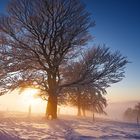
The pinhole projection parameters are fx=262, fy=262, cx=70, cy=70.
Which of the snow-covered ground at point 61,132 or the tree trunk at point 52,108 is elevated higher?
the tree trunk at point 52,108

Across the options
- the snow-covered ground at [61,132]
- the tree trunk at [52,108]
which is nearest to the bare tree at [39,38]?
the tree trunk at [52,108]

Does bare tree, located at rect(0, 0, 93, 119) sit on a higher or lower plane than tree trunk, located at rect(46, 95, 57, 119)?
higher

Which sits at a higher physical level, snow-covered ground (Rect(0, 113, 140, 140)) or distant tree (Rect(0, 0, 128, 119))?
distant tree (Rect(0, 0, 128, 119))

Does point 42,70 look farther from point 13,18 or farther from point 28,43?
point 13,18

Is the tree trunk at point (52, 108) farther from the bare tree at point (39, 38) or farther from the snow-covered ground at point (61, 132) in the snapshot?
the snow-covered ground at point (61, 132)

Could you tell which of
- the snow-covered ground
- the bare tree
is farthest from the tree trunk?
the snow-covered ground

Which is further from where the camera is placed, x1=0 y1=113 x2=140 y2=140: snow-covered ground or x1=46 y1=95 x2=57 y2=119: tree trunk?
x1=46 y1=95 x2=57 y2=119: tree trunk

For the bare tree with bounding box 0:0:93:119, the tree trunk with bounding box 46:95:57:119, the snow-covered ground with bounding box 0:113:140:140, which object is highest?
the bare tree with bounding box 0:0:93:119

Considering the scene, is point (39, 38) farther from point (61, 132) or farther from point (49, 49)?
point (61, 132)

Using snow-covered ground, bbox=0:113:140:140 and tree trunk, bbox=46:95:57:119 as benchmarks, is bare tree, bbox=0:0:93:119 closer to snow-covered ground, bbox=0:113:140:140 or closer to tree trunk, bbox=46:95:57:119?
tree trunk, bbox=46:95:57:119

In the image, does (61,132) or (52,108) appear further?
(52,108)

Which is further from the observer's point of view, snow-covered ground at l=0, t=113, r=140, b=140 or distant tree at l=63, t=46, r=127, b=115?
distant tree at l=63, t=46, r=127, b=115

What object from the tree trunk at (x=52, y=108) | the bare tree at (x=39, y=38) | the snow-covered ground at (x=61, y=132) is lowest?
the snow-covered ground at (x=61, y=132)

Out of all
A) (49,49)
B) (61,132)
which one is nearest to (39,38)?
(49,49)
